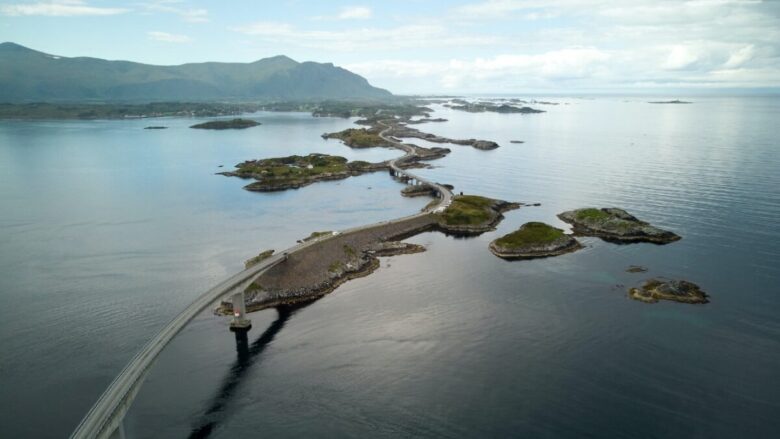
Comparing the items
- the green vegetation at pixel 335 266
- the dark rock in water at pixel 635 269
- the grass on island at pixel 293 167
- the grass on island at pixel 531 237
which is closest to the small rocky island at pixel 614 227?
the grass on island at pixel 531 237

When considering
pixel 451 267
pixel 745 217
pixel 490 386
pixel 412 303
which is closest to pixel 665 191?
pixel 745 217

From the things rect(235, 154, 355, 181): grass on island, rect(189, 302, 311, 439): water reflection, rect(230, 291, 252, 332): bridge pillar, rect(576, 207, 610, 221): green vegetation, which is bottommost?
rect(189, 302, 311, 439): water reflection

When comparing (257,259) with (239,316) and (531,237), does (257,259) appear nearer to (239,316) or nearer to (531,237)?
(239,316)

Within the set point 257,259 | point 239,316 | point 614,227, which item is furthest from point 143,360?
point 614,227

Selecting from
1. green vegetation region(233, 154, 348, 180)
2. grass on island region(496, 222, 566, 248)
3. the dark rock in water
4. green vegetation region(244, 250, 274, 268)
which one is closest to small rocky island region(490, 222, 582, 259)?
grass on island region(496, 222, 566, 248)

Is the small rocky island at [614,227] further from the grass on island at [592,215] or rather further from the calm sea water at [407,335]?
the calm sea water at [407,335]

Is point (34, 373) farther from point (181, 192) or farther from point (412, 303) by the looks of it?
point (181, 192)

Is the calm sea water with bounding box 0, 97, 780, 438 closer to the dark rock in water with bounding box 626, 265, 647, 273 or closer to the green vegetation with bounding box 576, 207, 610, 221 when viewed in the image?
the dark rock in water with bounding box 626, 265, 647, 273
